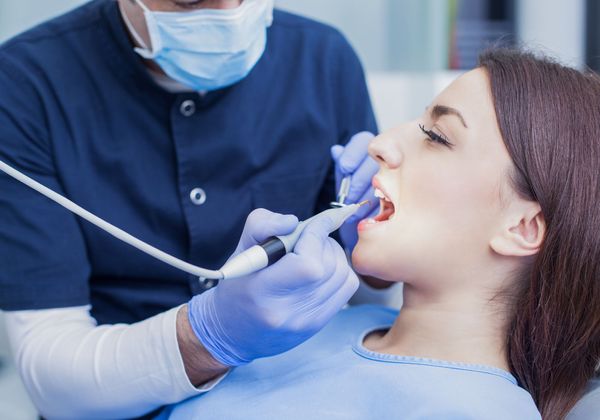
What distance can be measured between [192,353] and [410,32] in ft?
4.71

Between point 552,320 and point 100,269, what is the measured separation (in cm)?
Result: 84

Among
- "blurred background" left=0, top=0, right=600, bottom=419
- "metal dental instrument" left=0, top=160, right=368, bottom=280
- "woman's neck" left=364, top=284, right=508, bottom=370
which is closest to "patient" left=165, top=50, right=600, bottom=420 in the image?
"woman's neck" left=364, top=284, right=508, bottom=370

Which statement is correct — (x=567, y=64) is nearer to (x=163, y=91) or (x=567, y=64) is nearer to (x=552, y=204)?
(x=552, y=204)

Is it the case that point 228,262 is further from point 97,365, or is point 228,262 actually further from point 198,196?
point 198,196

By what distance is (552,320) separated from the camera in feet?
3.87

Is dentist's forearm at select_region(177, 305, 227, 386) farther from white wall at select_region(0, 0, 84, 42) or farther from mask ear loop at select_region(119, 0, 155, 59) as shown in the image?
white wall at select_region(0, 0, 84, 42)

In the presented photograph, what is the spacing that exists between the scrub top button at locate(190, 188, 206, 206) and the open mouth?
358mm

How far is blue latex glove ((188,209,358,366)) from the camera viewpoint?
1006mm

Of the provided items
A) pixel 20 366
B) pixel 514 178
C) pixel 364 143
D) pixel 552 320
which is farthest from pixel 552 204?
pixel 20 366

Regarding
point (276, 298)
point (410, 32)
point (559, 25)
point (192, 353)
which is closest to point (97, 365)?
point (192, 353)

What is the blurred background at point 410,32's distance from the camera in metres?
2.18

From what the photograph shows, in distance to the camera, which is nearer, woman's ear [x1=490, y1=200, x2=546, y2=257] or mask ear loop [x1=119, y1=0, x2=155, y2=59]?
woman's ear [x1=490, y1=200, x2=546, y2=257]

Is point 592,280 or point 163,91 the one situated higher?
point 163,91

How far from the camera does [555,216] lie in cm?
113
